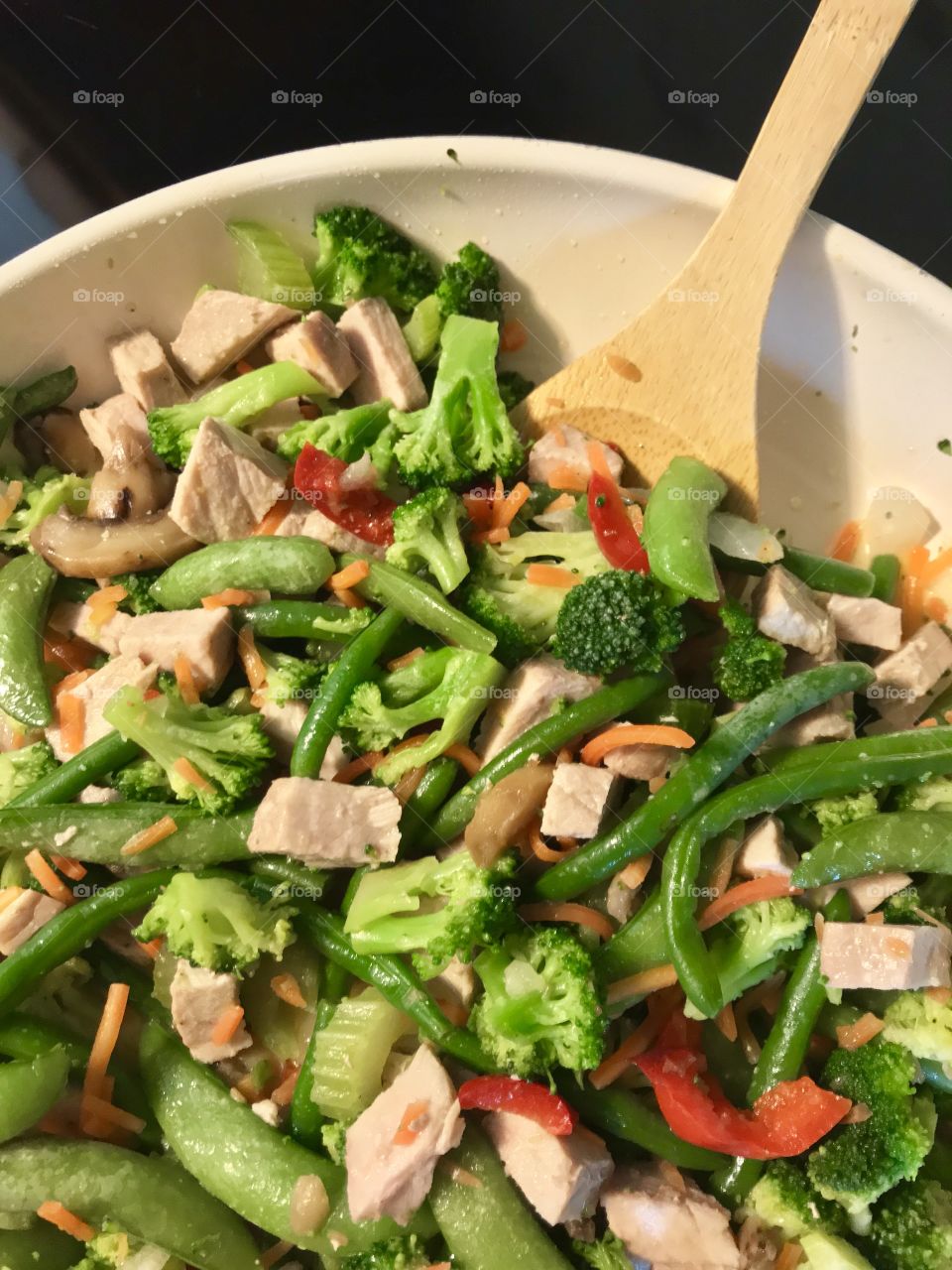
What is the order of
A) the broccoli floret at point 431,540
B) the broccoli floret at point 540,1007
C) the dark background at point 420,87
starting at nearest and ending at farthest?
the broccoli floret at point 540,1007 → the broccoli floret at point 431,540 → the dark background at point 420,87

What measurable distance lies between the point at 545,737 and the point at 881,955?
44.4 inches

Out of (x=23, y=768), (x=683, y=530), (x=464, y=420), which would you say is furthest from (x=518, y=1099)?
(x=464, y=420)

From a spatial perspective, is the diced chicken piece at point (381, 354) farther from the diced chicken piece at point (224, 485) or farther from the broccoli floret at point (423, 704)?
the broccoli floret at point (423, 704)

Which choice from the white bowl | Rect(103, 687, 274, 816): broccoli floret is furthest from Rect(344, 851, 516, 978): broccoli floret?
the white bowl

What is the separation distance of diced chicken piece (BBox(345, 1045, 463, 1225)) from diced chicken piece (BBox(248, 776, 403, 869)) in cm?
65

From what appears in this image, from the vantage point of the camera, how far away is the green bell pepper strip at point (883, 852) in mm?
2805

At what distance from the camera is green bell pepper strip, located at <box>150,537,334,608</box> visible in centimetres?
307

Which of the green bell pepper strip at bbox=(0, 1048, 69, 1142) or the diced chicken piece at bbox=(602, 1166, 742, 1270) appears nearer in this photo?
the green bell pepper strip at bbox=(0, 1048, 69, 1142)

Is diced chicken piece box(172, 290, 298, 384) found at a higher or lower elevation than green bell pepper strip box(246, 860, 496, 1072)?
higher

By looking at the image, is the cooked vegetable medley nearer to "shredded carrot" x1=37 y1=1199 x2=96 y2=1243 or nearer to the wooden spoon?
"shredded carrot" x1=37 y1=1199 x2=96 y2=1243

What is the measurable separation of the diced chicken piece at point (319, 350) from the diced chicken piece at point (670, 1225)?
2.72 meters

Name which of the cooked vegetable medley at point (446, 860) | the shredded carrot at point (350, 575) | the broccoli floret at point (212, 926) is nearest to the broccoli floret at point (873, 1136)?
the cooked vegetable medley at point (446, 860)

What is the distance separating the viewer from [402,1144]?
8.53 feet

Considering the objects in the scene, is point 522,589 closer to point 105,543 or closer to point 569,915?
point 569,915
